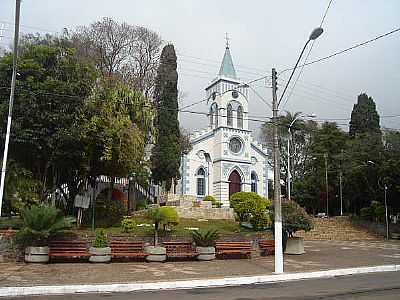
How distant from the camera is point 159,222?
747 inches

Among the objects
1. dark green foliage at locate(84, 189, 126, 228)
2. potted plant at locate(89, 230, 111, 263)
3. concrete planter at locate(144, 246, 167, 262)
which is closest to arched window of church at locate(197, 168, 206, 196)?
dark green foliage at locate(84, 189, 126, 228)

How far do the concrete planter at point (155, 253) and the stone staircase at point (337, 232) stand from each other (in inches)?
832

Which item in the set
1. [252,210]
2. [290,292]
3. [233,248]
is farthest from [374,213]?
[290,292]

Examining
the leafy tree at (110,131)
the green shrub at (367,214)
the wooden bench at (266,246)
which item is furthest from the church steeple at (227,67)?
the wooden bench at (266,246)

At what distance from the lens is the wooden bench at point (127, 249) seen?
53.0 feet

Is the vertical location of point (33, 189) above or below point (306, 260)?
above

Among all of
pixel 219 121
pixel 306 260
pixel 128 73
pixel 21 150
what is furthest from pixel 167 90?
pixel 306 260

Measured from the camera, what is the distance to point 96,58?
28.1 m

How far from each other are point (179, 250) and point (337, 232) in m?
24.3

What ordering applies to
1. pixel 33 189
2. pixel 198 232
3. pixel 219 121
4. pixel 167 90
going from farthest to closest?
pixel 219 121, pixel 167 90, pixel 33 189, pixel 198 232

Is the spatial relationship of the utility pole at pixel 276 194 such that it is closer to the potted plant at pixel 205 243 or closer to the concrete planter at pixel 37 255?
the potted plant at pixel 205 243

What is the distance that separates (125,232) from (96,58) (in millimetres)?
13868

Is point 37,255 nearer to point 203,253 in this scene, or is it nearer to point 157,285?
point 157,285

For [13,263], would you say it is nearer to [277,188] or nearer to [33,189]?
[33,189]
